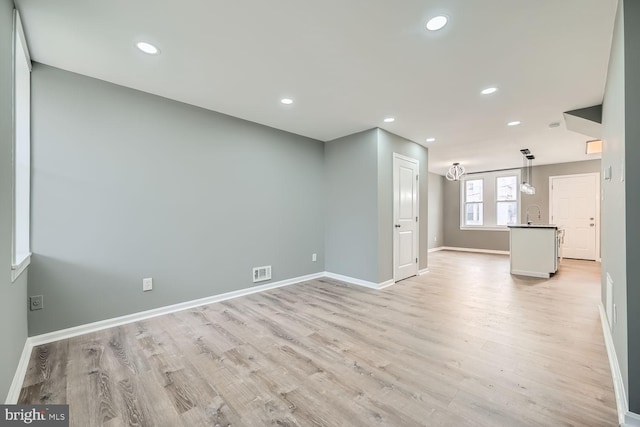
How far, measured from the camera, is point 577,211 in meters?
6.76

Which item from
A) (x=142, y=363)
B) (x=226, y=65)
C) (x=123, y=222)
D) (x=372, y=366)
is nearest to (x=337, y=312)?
(x=372, y=366)

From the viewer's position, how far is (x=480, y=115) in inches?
142

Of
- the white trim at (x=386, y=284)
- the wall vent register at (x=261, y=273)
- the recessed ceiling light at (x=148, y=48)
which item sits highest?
the recessed ceiling light at (x=148, y=48)

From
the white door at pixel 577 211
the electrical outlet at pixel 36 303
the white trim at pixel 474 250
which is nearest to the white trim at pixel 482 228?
the white trim at pixel 474 250

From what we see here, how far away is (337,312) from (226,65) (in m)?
2.84

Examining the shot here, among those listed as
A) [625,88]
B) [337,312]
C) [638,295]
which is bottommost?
[337,312]

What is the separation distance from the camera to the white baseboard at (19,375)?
160 cm

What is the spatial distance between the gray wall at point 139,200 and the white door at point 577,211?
24.1 feet

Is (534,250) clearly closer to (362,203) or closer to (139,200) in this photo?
(362,203)

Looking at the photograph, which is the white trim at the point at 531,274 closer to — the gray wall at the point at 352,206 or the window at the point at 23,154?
the gray wall at the point at 352,206

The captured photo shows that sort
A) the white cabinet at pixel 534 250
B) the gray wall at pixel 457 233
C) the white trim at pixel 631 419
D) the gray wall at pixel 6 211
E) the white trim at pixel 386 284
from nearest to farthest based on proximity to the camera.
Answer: the white trim at pixel 631 419, the gray wall at pixel 6 211, the white trim at pixel 386 284, the white cabinet at pixel 534 250, the gray wall at pixel 457 233

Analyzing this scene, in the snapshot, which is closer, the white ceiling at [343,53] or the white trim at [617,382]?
the white trim at [617,382]

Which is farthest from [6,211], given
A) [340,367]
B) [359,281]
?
[359,281]

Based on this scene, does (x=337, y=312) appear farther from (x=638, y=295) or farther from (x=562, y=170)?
(x=562, y=170)
